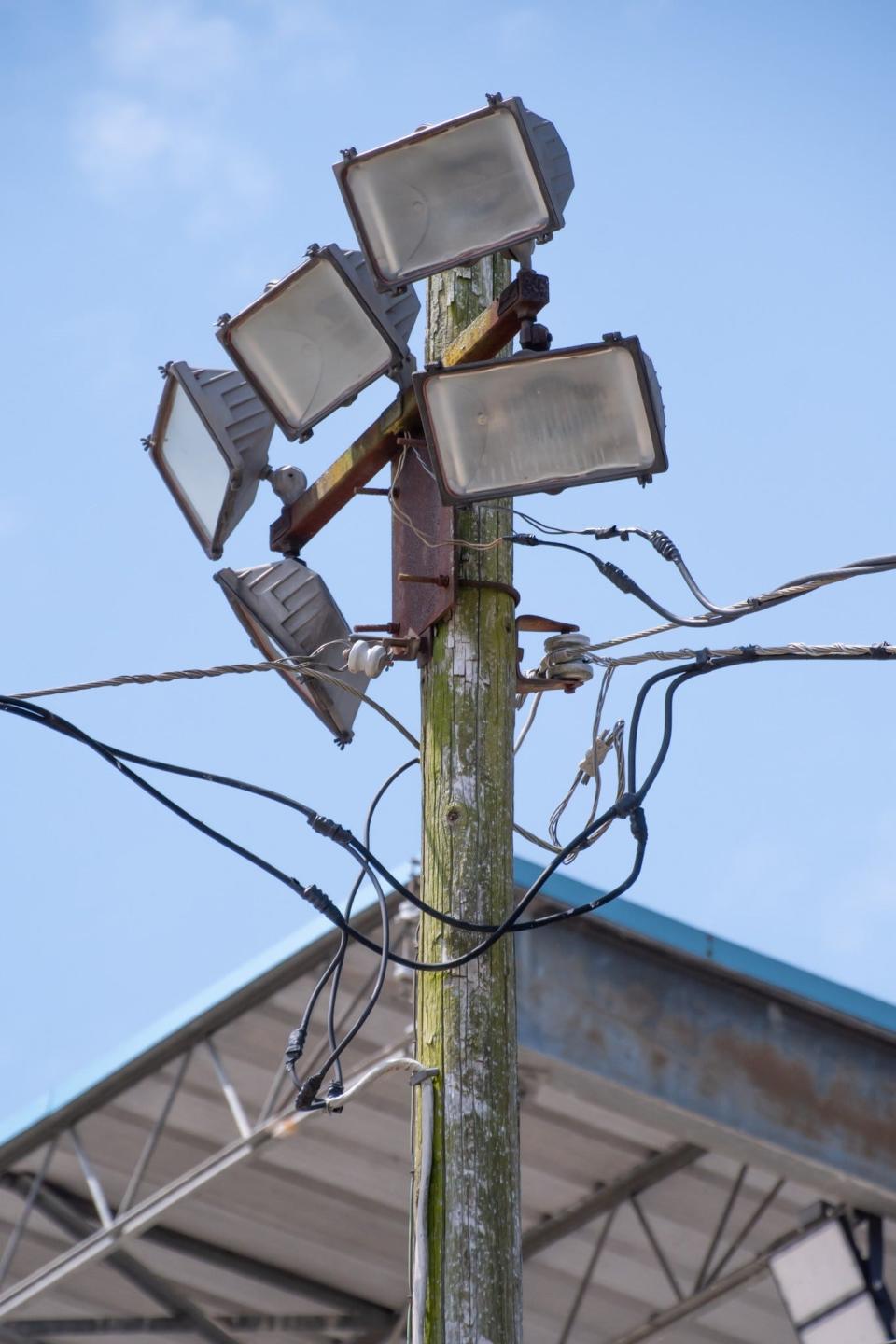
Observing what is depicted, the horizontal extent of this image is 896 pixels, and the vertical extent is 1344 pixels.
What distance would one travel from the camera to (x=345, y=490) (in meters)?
6.33

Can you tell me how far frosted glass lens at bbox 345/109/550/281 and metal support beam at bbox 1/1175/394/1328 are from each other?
1088 cm

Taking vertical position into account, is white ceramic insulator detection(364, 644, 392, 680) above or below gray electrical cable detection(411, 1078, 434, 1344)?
above

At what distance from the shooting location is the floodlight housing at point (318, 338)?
6.05 m

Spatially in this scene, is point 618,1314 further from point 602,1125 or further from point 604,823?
point 604,823

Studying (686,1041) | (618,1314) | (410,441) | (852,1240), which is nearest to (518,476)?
(410,441)

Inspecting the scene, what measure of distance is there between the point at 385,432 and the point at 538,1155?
9190 millimetres

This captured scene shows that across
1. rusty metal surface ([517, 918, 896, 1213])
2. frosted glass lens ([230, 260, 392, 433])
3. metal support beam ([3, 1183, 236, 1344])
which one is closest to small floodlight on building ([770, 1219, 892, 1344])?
rusty metal surface ([517, 918, 896, 1213])

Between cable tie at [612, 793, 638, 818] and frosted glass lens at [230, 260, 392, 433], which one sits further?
frosted glass lens at [230, 260, 392, 433]

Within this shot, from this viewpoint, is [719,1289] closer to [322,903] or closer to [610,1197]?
[610,1197]

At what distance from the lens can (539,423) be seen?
216 inches

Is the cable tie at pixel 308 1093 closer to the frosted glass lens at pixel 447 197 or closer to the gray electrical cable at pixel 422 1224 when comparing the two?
the gray electrical cable at pixel 422 1224

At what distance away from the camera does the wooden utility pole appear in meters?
4.72

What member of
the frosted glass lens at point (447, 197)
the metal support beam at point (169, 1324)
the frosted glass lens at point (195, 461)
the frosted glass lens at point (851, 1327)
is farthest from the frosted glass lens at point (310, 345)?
the metal support beam at point (169, 1324)

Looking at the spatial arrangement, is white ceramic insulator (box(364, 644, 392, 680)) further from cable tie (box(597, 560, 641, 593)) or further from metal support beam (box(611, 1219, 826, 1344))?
metal support beam (box(611, 1219, 826, 1344))
